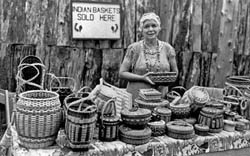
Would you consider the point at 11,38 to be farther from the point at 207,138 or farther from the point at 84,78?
the point at 207,138

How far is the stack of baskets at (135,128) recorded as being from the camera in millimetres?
1578

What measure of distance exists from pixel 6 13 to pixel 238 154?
226 centimetres

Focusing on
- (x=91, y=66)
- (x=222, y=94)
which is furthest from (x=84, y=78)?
(x=222, y=94)

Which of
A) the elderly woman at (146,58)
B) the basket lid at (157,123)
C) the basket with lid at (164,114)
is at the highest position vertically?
the elderly woman at (146,58)

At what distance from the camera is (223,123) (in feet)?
6.02

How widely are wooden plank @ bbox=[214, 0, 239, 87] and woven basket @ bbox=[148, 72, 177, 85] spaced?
154cm

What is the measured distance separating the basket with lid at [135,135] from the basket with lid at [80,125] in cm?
23

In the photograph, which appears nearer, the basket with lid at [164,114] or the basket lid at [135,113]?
the basket lid at [135,113]

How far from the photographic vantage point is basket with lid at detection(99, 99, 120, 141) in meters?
1.57

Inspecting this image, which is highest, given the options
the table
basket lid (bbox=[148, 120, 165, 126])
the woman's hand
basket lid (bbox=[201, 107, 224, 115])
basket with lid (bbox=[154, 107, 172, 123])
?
the woman's hand

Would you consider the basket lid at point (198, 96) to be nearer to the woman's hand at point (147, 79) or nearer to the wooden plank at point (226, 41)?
the woman's hand at point (147, 79)

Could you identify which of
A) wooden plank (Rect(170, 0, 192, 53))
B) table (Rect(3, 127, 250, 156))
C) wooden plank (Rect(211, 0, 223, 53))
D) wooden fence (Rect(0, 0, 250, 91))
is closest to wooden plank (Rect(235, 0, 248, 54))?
wooden fence (Rect(0, 0, 250, 91))

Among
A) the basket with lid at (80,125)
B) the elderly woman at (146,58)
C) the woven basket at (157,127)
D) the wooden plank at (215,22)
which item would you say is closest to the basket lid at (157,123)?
the woven basket at (157,127)

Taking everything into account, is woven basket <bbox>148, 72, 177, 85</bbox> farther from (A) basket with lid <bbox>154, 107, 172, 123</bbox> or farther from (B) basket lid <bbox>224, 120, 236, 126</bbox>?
(B) basket lid <bbox>224, 120, 236, 126</bbox>
